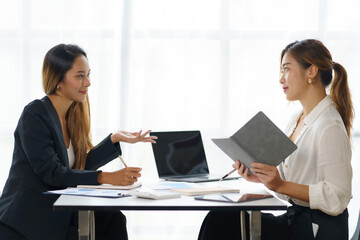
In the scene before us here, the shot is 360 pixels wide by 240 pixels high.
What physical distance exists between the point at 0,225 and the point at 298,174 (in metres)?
1.33

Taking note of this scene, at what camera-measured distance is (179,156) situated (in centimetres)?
274

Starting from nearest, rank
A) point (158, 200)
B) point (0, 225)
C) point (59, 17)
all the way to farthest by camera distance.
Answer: point (158, 200)
point (0, 225)
point (59, 17)

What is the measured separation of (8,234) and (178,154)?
37.2 inches

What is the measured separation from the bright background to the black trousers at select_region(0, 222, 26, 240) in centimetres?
147

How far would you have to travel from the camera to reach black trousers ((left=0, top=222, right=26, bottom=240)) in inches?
87.4

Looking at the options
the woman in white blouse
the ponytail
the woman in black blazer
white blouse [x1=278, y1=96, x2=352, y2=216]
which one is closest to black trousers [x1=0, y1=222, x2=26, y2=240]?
the woman in black blazer

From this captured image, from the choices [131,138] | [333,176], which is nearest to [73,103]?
[131,138]

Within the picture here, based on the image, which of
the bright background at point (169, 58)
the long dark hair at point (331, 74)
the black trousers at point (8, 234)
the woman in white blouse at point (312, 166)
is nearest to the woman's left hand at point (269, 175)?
the woman in white blouse at point (312, 166)

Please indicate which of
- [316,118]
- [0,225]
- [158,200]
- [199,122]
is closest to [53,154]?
[0,225]

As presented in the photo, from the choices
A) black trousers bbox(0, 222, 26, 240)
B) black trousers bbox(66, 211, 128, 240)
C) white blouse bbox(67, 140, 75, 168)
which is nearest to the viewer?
black trousers bbox(0, 222, 26, 240)

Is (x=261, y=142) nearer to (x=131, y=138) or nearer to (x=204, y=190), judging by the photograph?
(x=204, y=190)

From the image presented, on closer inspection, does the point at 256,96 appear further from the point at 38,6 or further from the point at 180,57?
the point at 38,6

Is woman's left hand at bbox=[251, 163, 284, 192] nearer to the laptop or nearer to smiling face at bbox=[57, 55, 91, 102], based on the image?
the laptop

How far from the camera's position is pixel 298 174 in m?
2.34
